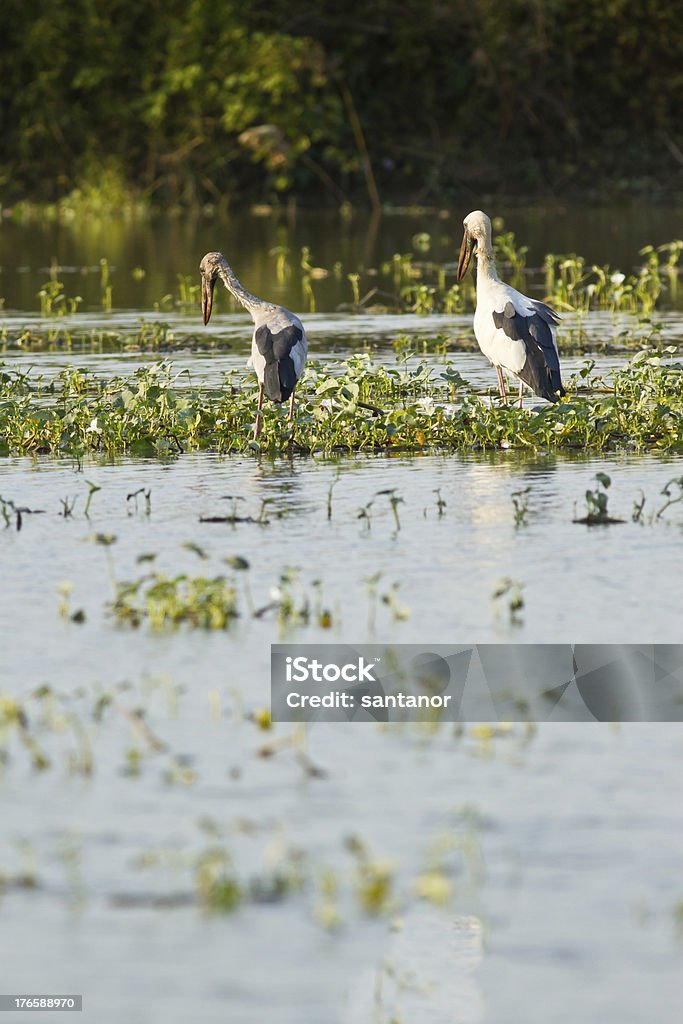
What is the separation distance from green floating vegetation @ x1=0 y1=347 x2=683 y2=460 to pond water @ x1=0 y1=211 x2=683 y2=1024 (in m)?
1.27

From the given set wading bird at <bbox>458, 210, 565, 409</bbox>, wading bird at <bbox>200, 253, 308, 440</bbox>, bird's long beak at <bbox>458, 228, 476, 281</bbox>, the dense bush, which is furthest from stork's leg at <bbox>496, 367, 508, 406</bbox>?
the dense bush

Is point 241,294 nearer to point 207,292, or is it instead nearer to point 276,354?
point 207,292

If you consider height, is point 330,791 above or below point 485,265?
below

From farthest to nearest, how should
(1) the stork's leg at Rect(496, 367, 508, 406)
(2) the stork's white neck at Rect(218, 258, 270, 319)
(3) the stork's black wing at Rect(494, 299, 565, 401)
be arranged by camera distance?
(1) the stork's leg at Rect(496, 367, 508, 406), (2) the stork's white neck at Rect(218, 258, 270, 319), (3) the stork's black wing at Rect(494, 299, 565, 401)

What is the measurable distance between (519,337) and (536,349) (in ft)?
0.43

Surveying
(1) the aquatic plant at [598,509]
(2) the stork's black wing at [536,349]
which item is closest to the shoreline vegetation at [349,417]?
(2) the stork's black wing at [536,349]

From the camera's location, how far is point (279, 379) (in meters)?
10.2

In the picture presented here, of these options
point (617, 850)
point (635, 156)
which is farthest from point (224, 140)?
point (617, 850)

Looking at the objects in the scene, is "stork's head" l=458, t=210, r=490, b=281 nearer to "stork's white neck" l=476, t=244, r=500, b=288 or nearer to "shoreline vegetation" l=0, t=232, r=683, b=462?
"stork's white neck" l=476, t=244, r=500, b=288

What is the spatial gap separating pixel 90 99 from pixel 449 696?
32932 mm

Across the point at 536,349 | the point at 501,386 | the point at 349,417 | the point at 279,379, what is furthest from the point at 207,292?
the point at 536,349

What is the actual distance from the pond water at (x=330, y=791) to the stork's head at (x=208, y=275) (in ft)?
12.0

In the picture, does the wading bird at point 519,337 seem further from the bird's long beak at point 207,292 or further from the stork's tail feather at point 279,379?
the bird's long beak at point 207,292

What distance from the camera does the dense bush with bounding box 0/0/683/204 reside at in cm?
3500
